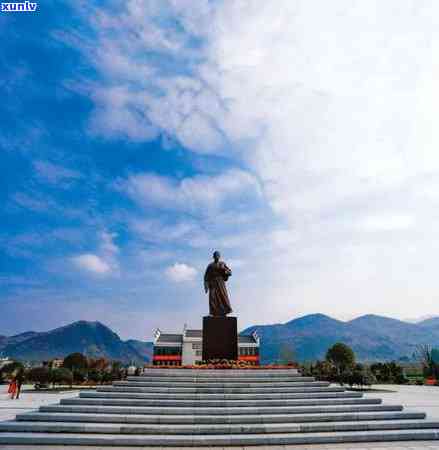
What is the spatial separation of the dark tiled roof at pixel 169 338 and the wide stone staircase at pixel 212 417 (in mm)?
64345

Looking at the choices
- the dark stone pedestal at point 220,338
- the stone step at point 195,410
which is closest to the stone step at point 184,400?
→ the stone step at point 195,410

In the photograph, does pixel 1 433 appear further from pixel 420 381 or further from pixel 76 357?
pixel 76 357

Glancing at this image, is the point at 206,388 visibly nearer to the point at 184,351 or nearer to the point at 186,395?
the point at 186,395

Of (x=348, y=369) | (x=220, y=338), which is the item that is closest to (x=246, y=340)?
(x=348, y=369)

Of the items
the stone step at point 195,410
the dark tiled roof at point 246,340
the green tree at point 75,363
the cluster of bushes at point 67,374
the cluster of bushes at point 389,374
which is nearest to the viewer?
the stone step at point 195,410

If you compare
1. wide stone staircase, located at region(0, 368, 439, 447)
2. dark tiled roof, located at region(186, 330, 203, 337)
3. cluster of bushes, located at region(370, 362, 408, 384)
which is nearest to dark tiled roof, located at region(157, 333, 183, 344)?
dark tiled roof, located at region(186, 330, 203, 337)

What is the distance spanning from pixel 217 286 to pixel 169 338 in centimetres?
6240

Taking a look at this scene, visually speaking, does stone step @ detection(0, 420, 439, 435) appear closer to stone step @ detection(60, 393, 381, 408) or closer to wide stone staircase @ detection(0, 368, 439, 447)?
wide stone staircase @ detection(0, 368, 439, 447)

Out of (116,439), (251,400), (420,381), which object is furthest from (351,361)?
(116,439)

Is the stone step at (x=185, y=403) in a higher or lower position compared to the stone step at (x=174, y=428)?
higher

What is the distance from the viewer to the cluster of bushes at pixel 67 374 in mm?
33812

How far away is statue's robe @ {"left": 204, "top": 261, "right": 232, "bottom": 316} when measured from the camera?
57.0 feet

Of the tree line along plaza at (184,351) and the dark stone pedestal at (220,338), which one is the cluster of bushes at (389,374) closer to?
the tree line along plaza at (184,351)

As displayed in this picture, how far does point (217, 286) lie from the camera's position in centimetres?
1780
